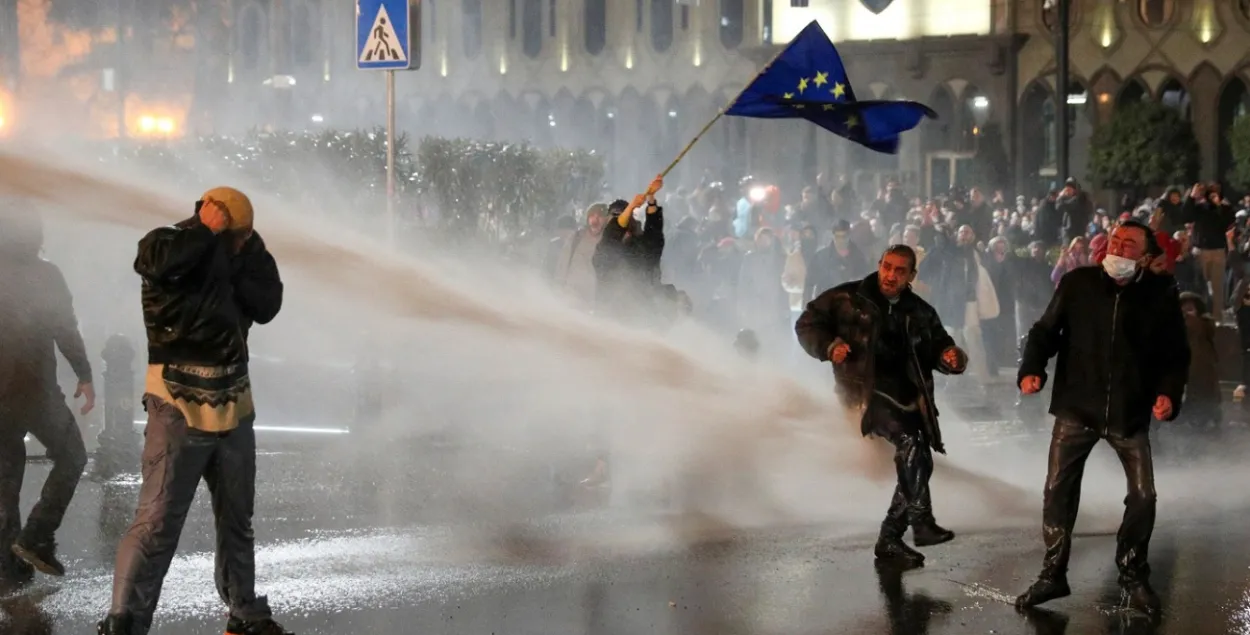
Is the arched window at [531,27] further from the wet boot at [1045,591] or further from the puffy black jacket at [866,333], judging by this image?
the wet boot at [1045,591]

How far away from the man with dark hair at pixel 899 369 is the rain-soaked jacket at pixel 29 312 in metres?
3.57

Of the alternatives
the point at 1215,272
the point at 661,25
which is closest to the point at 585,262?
the point at 1215,272

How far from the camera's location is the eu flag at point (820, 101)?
9758 mm

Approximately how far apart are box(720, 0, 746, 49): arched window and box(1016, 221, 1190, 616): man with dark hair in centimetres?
3368

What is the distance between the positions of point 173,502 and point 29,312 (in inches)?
74.8

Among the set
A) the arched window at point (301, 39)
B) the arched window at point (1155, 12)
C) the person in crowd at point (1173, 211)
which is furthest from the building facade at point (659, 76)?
the person in crowd at point (1173, 211)

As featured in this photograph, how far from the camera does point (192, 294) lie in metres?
5.98

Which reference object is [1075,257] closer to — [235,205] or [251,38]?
[235,205]

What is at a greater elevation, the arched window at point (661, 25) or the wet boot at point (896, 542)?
the arched window at point (661, 25)

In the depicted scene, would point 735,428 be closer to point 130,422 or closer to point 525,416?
point 525,416

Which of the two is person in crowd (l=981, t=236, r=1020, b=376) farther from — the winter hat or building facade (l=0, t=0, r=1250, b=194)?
building facade (l=0, t=0, r=1250, b=194)

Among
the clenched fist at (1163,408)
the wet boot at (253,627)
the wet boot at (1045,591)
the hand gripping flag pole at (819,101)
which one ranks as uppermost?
the hand gripping flag pole at (819,101)

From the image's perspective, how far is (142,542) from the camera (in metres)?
5.98

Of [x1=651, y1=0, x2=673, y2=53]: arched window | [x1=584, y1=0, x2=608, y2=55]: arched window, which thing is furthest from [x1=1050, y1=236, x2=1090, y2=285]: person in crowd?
[x1=584, y1=0, x2=608, y2=55]: arched window
